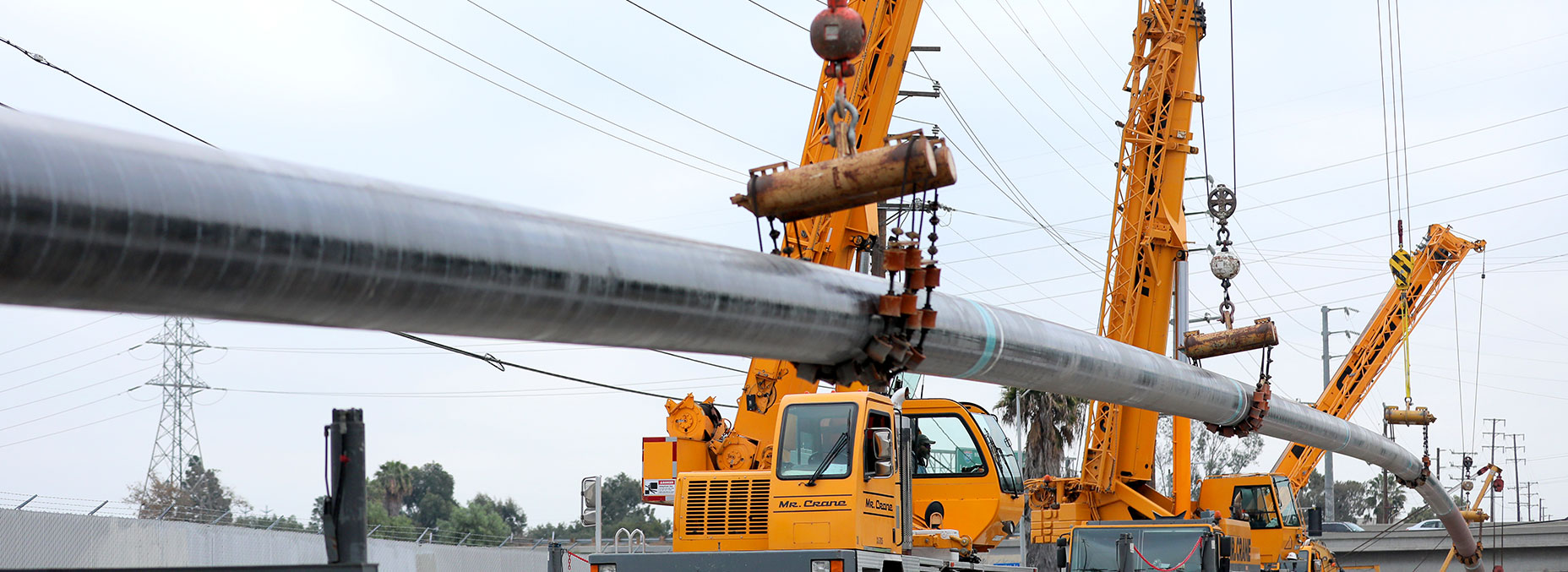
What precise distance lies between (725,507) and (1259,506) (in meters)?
14.4

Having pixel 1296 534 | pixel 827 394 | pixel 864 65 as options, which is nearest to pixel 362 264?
pixel 827 394

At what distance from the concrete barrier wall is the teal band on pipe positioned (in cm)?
1192

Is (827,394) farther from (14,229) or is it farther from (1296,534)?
(1296,534)

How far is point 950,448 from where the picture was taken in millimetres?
14242

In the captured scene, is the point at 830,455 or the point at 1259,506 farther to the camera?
the point at 1259,506

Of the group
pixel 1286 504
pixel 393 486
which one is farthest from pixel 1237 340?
pixel 393 486

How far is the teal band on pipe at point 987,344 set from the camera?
28.3ft

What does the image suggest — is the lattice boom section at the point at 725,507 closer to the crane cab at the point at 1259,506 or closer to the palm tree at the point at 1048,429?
the crane cab at the point at 1259,506

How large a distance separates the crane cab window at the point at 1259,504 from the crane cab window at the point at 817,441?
14.0 meters

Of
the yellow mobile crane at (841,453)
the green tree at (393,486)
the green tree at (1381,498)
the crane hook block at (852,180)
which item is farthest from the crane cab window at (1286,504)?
the green tree at (1381,498)

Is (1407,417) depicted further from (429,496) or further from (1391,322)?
(429,496)

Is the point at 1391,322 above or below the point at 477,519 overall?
above

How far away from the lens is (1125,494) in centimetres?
2188

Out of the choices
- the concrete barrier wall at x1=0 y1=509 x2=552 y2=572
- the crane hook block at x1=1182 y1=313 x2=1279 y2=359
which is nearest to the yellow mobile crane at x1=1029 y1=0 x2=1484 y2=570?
the crane hook block at x1=1182 y1=313 x2=1279 y2=359
